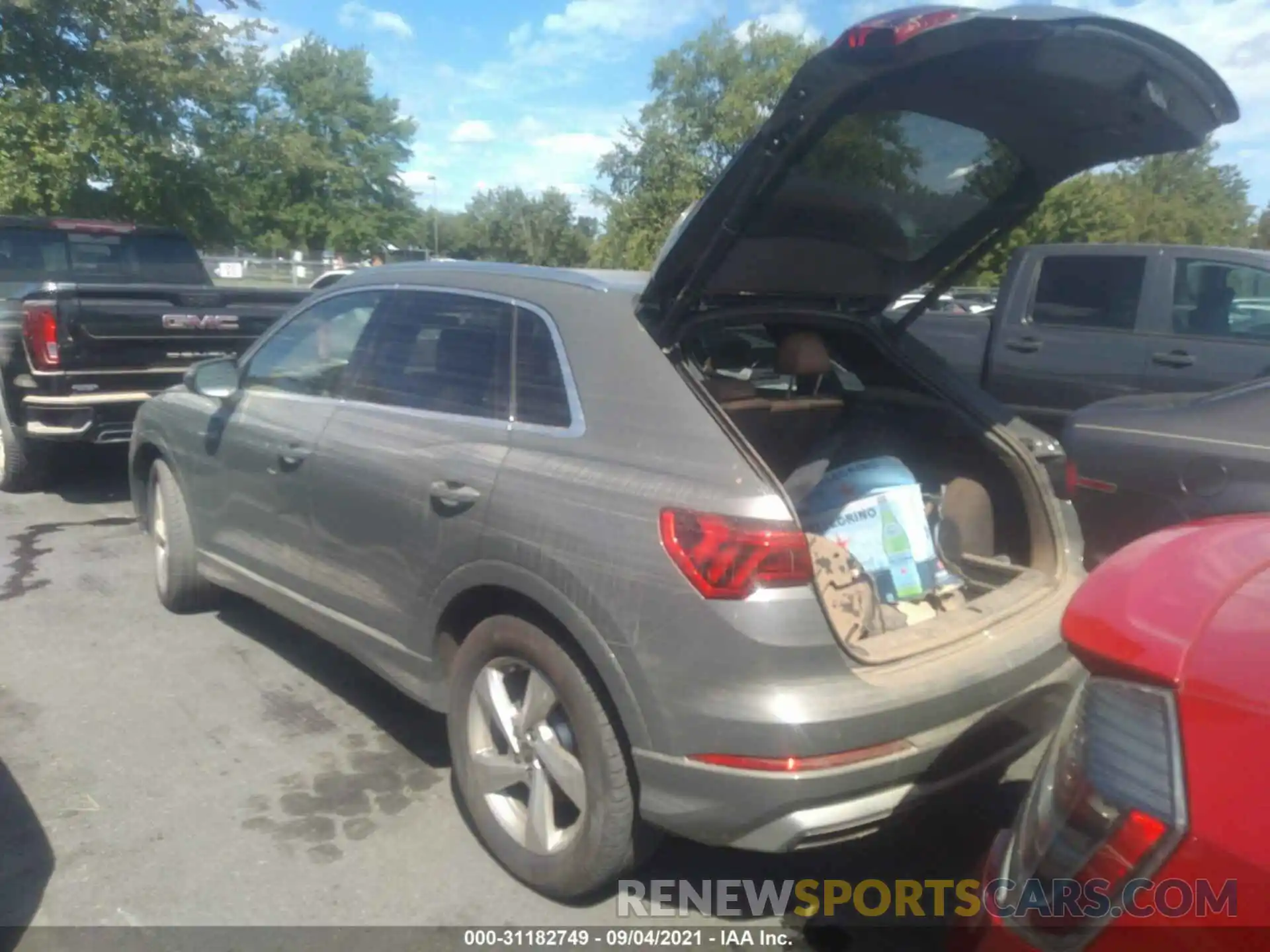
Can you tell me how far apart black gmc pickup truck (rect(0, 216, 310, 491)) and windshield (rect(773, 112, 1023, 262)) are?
5.27 metres

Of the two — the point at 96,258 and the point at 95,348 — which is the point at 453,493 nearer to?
the point at 95,348

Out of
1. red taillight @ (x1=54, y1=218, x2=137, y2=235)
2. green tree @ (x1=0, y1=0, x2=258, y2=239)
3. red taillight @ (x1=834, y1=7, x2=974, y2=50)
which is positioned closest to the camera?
red taillight @ (x1=834, y1=7, x2=974, y2=50)

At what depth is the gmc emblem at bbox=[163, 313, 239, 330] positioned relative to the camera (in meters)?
7.34

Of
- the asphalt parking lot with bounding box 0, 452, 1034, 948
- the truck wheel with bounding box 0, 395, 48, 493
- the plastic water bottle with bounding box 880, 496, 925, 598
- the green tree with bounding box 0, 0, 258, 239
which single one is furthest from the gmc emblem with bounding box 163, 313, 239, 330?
the green tree with bounding box 0, 0, 258, 239

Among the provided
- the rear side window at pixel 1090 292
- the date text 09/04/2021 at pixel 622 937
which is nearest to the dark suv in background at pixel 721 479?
the date text 09/04/2021 at pixel 622 937

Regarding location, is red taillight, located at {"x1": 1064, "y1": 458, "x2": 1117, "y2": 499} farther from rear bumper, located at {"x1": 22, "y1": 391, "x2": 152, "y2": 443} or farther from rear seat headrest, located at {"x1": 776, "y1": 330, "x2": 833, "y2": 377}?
rear bumper, located at {"x1": 22, "y1": 391, "x2": 152, "y2": 443}

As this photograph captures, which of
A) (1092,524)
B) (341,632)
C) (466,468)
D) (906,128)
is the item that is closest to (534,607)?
(466,468)

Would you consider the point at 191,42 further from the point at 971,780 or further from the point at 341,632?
the point at 971,780

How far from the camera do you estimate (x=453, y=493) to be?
11.0ft

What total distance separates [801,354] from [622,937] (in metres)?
2.08

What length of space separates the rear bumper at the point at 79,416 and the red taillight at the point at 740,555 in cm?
540

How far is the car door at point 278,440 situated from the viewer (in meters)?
4.18

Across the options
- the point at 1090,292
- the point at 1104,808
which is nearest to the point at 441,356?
the point at 1104,808

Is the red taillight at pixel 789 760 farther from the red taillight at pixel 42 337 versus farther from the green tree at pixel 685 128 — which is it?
the green tree at pixel 685 128
